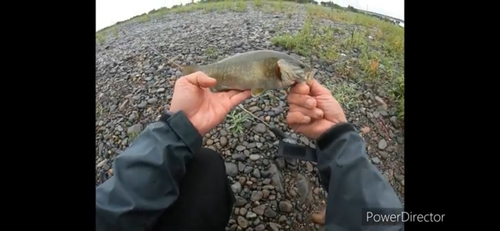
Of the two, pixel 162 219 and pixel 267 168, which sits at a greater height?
pixel 162 219

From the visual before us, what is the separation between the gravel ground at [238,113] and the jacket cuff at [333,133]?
482mm

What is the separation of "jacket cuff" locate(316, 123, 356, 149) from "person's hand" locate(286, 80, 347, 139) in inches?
1.2

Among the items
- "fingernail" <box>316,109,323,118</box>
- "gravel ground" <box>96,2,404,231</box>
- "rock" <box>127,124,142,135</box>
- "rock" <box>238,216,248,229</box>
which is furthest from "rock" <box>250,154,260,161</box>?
"fingernail" <box>316,109,323,118</box>

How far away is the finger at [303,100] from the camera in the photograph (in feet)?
3.32

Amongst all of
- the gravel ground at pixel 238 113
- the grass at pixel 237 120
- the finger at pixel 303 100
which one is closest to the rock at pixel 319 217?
the gravel ground at pixel 238 113

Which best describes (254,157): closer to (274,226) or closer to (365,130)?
(274,226)

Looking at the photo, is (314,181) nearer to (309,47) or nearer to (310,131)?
(310,131)

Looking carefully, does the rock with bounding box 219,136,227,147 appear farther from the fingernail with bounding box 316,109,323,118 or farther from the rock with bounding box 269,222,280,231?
the fingernail with bounding box 316,109,323,118

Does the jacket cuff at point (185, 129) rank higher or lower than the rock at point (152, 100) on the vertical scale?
higher

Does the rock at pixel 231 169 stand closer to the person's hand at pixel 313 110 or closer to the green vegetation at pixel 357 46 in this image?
the person's hand at pixel 313 110

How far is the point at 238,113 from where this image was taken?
1.60 meters
